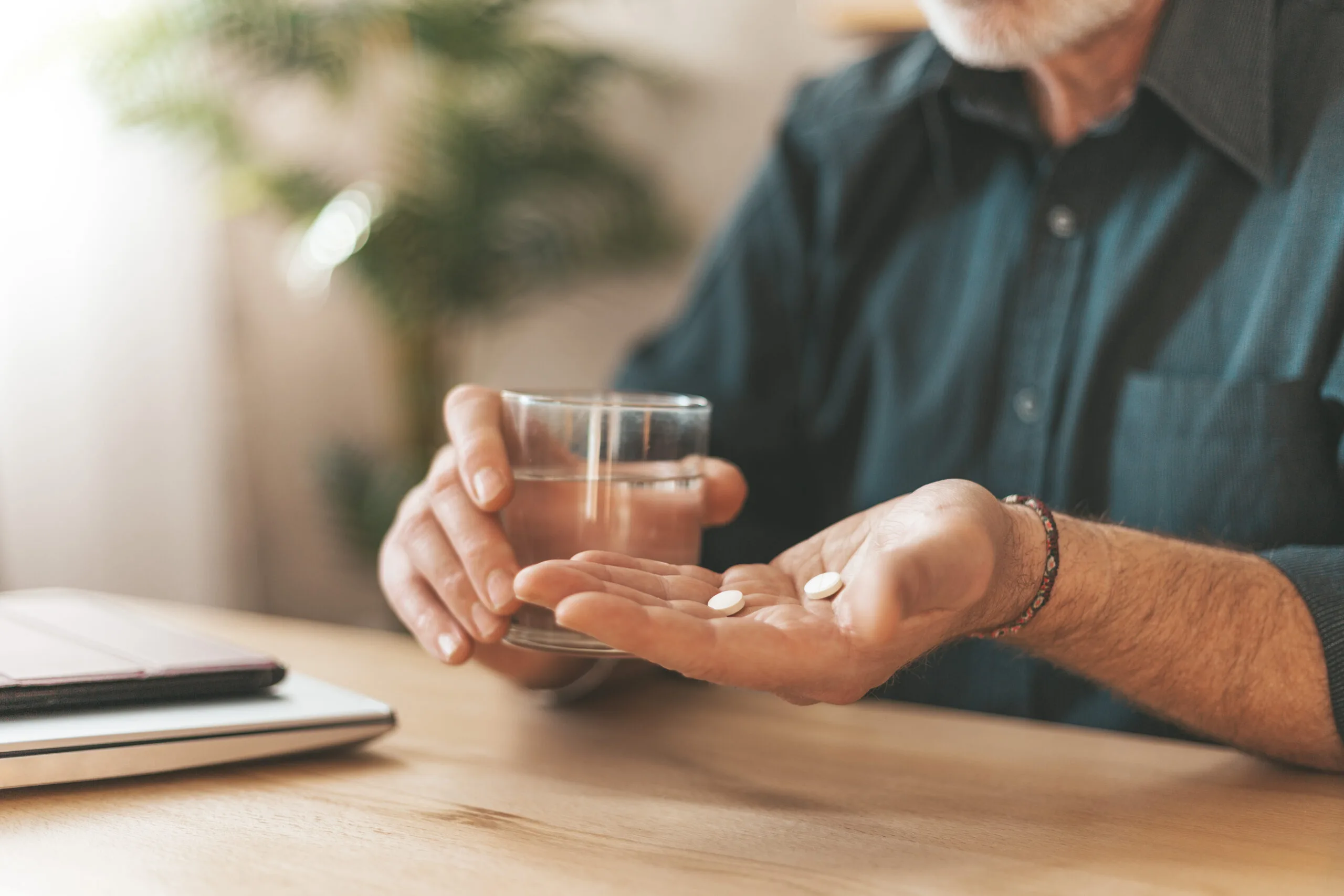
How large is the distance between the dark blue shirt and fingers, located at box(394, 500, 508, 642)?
259mm

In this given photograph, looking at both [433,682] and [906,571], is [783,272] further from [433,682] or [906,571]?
[906,571]

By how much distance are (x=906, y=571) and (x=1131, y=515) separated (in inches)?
22.6

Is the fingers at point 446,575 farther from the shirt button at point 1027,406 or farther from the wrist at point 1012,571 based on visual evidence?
the shirt button at point 1027,406

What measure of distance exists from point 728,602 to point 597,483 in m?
0.12

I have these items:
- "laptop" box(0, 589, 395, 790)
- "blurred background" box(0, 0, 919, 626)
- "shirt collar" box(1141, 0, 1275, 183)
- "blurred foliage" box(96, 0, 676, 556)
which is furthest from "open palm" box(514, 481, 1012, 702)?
"blurred foliage" box(96, 0, 676, 556)

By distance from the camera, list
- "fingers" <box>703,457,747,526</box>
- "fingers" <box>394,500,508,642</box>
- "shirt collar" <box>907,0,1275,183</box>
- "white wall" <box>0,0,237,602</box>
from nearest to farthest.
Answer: "fingers" <box>394,500,508,642</box>
"fingers" <box>703,457,747,526</box>
"shirt collar" <box>907,0,1275,183</box>
"white wall" <box>0,0,237,602</box>

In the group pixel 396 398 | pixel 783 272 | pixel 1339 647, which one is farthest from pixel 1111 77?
pixel 396 398

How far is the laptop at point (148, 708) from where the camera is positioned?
0.61m

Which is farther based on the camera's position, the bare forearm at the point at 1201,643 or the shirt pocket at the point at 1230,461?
the shirt pocket at the point at 1230,461

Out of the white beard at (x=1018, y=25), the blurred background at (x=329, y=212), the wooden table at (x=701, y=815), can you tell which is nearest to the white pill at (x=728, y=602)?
the wooden table at (x=701, y=815)

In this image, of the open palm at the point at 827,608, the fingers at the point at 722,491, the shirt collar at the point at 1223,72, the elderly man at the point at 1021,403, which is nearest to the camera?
the open palm at the point at 827,608

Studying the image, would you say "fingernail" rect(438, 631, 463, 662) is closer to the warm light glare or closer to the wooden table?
the wooden table

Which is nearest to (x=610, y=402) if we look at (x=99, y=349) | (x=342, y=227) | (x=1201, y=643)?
(x=1201, y=643)

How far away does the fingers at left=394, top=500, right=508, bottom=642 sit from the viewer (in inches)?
28.4
